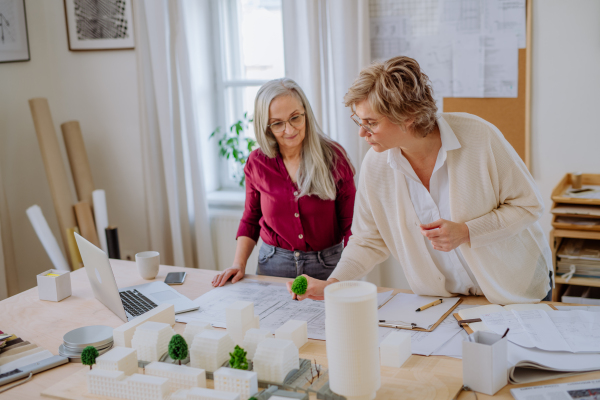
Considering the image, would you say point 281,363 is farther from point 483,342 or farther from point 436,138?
point 436,138

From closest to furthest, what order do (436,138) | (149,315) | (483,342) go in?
1. (483,342)
2. (149,315)
3. (436,138)

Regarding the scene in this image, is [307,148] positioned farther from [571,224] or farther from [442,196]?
[571,224]

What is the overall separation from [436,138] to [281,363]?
85 centimetres

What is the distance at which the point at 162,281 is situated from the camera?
2.24m

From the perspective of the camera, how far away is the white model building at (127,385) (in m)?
1.33

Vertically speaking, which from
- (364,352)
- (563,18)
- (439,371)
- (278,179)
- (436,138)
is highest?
(563,18)

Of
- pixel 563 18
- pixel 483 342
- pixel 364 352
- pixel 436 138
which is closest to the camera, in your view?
pixel 364 352

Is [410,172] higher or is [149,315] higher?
[410,172]

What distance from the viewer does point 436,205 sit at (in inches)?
70.4

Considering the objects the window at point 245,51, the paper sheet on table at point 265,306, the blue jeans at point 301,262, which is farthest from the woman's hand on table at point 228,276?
→ the window at point 245,51

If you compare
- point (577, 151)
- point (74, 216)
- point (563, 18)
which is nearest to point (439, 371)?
point (577, 151)

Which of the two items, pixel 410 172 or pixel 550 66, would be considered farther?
pixel 550 66

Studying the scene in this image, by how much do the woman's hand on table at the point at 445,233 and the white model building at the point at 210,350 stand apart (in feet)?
2.06

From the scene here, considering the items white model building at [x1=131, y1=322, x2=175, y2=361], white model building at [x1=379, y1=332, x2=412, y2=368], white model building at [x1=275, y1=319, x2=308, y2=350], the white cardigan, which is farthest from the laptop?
white model building at [x1=379, y1=332, x2=412, y2=368]
